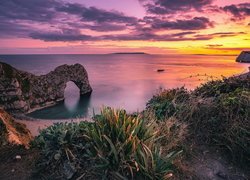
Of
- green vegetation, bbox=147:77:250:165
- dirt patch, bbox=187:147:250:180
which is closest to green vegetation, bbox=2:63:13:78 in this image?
green vegetation, bbox=147:77:250:165

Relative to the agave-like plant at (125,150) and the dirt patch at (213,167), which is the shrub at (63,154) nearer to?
the agave-like plant at (125,150)

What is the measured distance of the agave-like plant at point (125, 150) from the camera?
5.14 meters

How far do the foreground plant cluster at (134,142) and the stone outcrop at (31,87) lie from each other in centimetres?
3424

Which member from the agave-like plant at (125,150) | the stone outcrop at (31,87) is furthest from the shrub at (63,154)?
the stone outcrop at (31,87)

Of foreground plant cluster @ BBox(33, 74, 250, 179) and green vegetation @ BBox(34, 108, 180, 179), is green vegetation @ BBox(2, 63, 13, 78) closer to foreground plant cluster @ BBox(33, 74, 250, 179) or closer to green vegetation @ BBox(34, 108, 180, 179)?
foreground plant cluster @ BBox(33, 74, 250, 179)

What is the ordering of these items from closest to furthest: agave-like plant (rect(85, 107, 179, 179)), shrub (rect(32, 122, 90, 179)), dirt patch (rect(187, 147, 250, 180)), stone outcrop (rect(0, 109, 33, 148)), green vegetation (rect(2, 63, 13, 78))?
agave-like plant (rect(85, 107, 179, 179)), shrub (rect(32, 122, 90, 179)), dirt patch (rect(187, 147, 250, 180)), stone outcrop (rect(0, 109, 33, 148)), green vegetation (rect(2, 63, 13, 78))

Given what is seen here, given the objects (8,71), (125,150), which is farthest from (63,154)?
(8,71)

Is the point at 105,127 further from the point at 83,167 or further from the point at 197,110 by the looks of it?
the point at 197,110

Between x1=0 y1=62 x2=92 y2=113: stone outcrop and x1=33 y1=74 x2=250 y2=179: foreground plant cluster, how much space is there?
3424 cm

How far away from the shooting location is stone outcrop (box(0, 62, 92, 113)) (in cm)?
3919

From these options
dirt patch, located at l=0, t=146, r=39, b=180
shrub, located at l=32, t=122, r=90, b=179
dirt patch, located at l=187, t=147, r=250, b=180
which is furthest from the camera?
dirt patch, located at l=187, t=147, r=250, b=180

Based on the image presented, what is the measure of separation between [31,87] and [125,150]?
42222 mm

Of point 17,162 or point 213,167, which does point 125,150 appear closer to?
point 213,167

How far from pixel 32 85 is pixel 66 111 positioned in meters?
6.80
